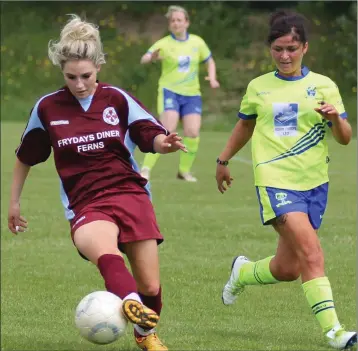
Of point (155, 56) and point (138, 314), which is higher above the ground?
point (138, 314)

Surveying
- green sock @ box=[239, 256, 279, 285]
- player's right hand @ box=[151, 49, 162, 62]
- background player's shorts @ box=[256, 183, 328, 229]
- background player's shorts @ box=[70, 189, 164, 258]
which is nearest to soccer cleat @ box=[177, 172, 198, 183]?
player's right hand @ box=[151, 49, 162, 62]

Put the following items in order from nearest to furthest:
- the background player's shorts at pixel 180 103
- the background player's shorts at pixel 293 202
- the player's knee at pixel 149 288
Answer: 1. the player's knee at pixel 149 288
2. the background player's shorts at pixel 293 202
3. the background player's shorts at pixel 180 103

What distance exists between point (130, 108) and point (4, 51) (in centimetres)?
2734

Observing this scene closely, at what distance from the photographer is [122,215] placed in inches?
223

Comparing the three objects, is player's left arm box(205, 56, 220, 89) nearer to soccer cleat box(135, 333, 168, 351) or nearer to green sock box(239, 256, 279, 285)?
green sock box(239, 256, 279, 285)

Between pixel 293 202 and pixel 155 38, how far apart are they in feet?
89.0

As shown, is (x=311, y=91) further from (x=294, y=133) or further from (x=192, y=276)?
(x=192, y=276)

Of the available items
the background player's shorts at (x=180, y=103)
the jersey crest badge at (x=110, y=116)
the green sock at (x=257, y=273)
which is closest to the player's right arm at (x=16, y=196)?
the jersey crest badge at (x=110, y=116)

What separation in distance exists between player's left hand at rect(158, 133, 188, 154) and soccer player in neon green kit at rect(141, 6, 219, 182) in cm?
892

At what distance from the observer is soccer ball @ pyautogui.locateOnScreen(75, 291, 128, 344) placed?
5172mm

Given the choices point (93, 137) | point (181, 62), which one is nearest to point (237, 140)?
point (93, 137)

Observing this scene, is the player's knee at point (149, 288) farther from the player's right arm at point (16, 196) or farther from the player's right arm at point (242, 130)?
the player's right arm at point (242, 130)

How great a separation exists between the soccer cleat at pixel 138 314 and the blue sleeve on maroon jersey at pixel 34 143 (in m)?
1.28

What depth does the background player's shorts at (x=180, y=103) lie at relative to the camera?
1513 centimetres
